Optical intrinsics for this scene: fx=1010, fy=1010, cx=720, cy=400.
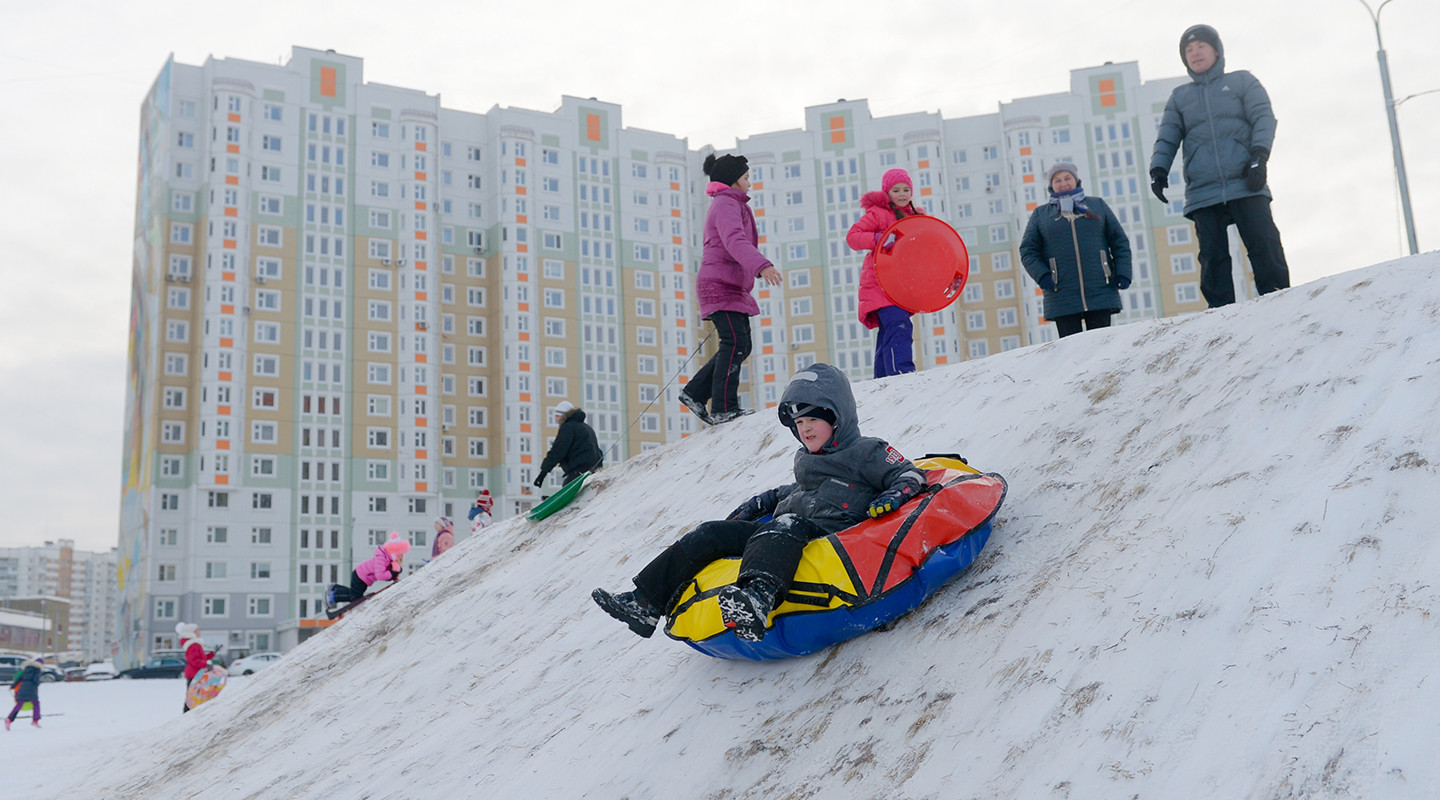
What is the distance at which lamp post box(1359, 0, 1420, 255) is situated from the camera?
15.4m

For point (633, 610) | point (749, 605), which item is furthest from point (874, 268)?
point (749, 605)

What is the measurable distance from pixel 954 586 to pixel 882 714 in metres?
0.77

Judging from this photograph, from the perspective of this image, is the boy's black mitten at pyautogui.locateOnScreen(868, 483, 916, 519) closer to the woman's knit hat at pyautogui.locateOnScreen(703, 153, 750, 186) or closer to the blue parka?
the blue parka

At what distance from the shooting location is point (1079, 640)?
3.43m

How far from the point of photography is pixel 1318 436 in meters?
3.79

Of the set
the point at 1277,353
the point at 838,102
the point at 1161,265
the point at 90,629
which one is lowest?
the point at 90,629

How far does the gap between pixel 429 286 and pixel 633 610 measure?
5942 cm

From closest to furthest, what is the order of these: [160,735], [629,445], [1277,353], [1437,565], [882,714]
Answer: [1437,565]
[882,714]
[1277,353]
[160,735]
[629,445]

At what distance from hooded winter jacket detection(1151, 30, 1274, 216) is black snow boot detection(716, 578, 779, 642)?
15.6 feet

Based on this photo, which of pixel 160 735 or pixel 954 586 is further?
pixel 160 735

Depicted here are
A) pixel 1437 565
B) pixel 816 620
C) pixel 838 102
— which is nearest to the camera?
pixel 1437 565

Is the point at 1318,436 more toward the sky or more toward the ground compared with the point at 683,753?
more toward the sky

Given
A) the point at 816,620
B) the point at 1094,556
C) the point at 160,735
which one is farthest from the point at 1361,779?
the point at 160,735

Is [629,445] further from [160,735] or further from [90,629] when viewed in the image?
[90,629]
